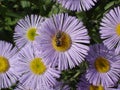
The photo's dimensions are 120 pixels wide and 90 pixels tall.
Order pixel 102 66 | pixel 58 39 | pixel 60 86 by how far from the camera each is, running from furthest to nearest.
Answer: pixel 102 66, pixel 60 86, pixel 58 39

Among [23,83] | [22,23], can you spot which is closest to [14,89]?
[23,83]

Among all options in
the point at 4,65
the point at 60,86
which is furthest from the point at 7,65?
the point at 60,86

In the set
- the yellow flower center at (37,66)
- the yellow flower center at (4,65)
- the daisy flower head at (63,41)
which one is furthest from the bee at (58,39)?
the yellow flower center at (4,65)

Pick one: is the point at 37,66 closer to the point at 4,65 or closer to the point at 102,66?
the point at 4,65

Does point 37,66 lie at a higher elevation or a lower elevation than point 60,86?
higher

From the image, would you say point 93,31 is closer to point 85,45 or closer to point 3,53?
point 85,45

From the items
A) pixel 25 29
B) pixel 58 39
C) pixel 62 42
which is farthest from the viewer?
pixel 25 29
